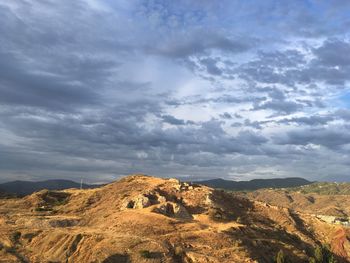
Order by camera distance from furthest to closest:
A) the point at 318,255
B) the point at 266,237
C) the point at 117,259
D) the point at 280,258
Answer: the point at 266,237, the point at 318,255, the point at 280,258, the point at 117,259

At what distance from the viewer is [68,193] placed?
10788 centimetres

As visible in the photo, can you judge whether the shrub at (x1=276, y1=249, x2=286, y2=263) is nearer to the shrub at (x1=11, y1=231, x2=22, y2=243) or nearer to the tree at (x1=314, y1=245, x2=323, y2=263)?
the tree at (x1=314, y1=245, x2=323, y2=263)

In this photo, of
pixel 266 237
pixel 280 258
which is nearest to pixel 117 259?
pixel 280 258

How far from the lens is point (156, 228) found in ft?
216

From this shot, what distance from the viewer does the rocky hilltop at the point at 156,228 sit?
6000cm

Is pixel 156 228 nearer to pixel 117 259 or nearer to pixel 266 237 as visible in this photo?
pixel 117 259

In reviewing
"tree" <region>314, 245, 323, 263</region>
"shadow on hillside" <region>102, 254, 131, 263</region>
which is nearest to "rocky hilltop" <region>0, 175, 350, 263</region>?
"shadow on hillside" <region>102, 254, 131, 263</region>

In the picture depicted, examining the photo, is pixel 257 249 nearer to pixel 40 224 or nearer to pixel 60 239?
pixel 60 239

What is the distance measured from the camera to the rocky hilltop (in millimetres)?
60000

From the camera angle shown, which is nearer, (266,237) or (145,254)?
(145,254)

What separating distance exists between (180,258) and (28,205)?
48.8m

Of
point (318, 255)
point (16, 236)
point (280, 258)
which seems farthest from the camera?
point (318, 255)

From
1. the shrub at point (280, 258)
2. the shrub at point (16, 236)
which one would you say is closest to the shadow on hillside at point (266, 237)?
the shrub at point (280, 258)

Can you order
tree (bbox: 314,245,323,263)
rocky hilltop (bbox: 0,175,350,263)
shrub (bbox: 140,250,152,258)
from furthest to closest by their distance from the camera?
tree (bbox: 314,245,323,263)
rocky hilltop (bbox: 0,175,350,263)
shrub (bbox: 140,250,152,258)
